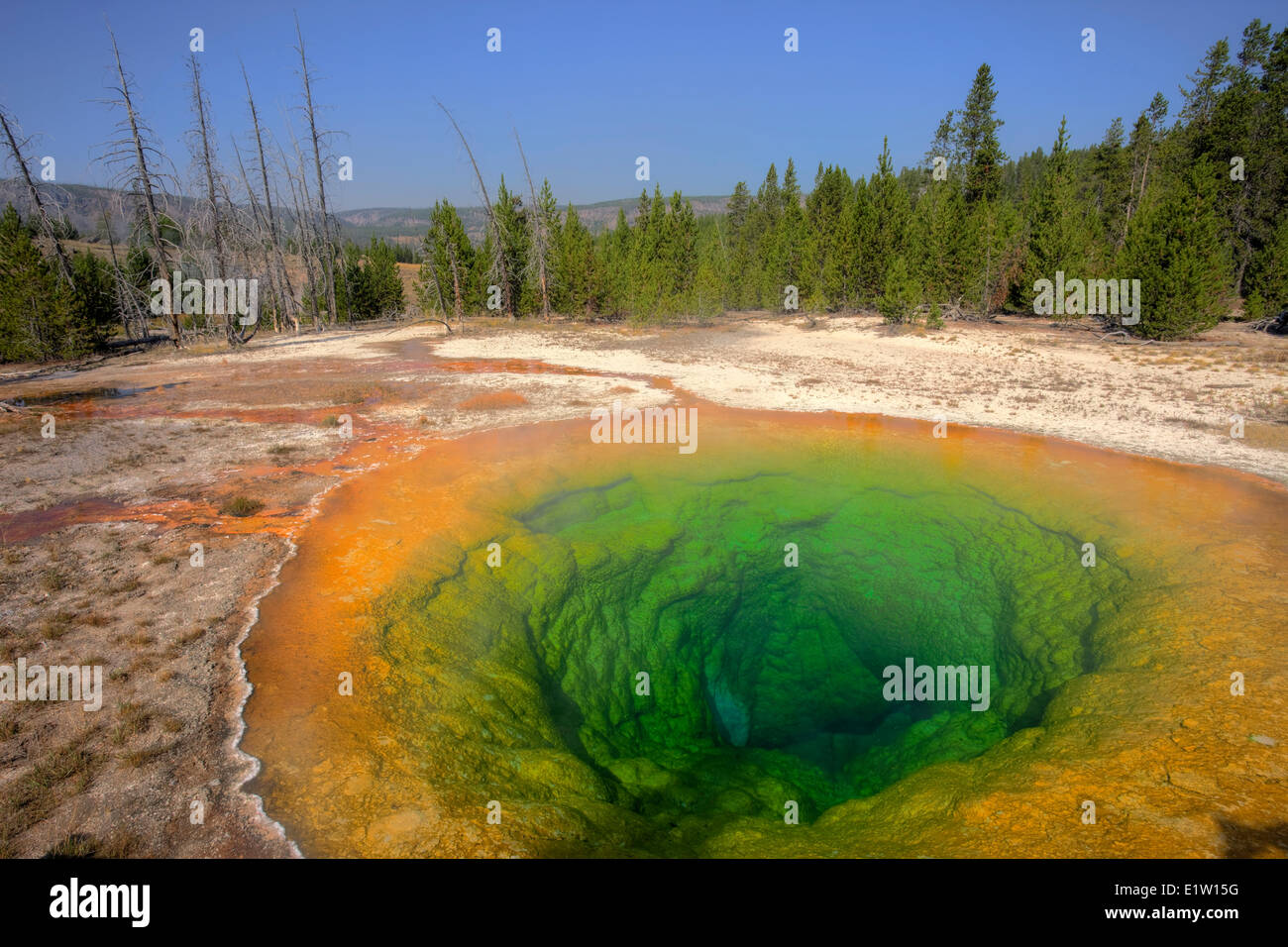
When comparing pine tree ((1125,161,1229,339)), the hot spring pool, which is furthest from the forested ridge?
the hot spring pool

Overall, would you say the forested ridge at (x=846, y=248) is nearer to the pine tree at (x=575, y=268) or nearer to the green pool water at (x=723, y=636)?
the pine tree at (x=575, y=268)

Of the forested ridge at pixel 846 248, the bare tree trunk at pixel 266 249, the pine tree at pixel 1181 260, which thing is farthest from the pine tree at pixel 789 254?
the bare tree trunk at pixel 266 249

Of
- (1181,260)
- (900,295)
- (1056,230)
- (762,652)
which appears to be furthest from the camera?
(900,295)

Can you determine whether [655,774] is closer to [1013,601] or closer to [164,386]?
[1013,601]

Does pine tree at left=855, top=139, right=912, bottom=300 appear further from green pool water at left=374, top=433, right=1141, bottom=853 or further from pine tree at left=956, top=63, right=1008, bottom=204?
green pool water at left=374, top=433, right=1141, bottom=853

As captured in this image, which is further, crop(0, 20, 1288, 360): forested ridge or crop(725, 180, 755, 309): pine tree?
crop(725, 180, 755, 309): pine tree

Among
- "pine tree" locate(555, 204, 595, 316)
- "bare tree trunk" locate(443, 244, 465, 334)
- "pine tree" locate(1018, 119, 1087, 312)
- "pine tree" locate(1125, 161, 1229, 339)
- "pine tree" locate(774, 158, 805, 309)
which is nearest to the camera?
"pine tree" locate(1125, 161, 1229, 339)

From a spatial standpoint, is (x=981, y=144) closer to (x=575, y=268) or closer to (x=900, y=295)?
(x=900, y=295)

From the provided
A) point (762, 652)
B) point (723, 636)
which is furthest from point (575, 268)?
point (762, 652)
